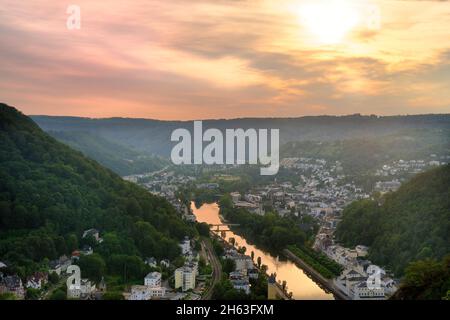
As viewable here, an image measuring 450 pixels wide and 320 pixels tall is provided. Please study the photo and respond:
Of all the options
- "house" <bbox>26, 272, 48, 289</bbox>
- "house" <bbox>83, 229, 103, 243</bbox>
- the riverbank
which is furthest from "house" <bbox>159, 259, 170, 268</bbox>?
the riverbank

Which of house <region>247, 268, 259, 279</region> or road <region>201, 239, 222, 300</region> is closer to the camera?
road <region>201, 239, 222, 300</region>

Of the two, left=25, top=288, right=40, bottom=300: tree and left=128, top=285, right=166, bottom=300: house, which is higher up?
left=25, top=288, right=40, bottom=300: tree

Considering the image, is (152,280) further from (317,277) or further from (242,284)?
(317,277)

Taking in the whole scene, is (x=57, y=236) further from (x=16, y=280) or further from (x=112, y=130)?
(x=112, y=130)

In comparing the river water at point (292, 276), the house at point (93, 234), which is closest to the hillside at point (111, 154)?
the river water at point (292, 276)

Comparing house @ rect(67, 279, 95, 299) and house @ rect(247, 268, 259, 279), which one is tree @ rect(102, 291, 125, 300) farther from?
house @ rect(247, 268, 259, 279)

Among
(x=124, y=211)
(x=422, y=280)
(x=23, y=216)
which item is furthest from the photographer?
(x=124, y=211)

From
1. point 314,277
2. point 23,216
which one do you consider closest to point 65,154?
point 23,216
